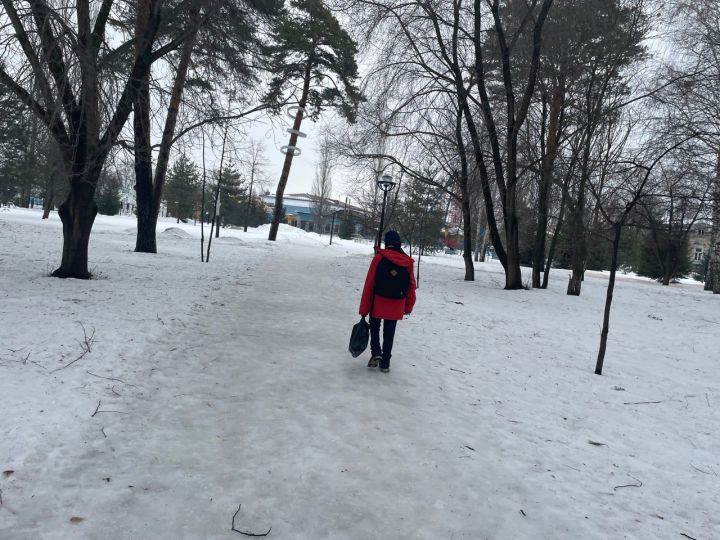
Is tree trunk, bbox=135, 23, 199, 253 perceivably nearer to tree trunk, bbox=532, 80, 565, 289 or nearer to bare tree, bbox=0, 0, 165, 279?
bare tree, bbox=0, 0, 165, 279

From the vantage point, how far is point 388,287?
5328 millimetres

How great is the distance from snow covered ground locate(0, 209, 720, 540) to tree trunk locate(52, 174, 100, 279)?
0.77 meters

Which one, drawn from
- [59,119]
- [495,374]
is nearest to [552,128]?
A: [495,374]

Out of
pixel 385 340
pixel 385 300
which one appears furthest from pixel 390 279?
pixel 385 340

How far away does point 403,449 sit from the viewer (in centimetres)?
362

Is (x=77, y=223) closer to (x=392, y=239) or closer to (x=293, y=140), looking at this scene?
(x=392, y=239)

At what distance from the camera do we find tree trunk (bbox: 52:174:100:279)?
8562 millimetres

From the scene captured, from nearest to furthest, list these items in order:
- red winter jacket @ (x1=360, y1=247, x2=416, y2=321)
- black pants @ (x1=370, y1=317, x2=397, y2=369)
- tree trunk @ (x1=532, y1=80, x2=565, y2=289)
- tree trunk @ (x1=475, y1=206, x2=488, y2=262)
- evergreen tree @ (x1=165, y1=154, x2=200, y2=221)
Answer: red winter jacket @ (x1=360, y1=247, x2=416, y2=321) → black pants @ (x1=370, y1=317, x2=397, y2=369) → tree trunk @ (x1=532, y1=80, x2=565, y2=289) → tree trunk @ (x1=475, y1=206, x2=488, y2=262) → evergreen tree @ (x1=165, y1=154, x2=200, y2=221)

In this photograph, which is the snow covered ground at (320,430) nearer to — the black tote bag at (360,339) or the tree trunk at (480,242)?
the black tote bag at (360,339)

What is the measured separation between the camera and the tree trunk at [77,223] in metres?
8.56

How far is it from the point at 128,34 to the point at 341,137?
8635 mm

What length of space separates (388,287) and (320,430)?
6.67 ft

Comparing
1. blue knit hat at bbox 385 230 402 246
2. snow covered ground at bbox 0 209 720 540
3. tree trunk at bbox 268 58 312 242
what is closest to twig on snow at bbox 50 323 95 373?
snow covered ground at bbox 0 209 720 540

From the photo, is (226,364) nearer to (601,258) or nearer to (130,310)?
(130,310)
